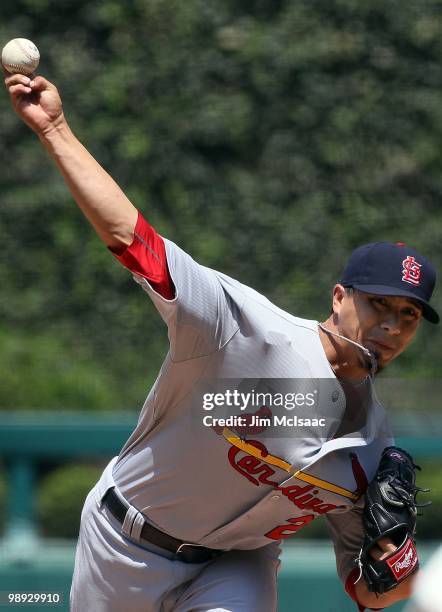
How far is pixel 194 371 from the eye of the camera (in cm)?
264

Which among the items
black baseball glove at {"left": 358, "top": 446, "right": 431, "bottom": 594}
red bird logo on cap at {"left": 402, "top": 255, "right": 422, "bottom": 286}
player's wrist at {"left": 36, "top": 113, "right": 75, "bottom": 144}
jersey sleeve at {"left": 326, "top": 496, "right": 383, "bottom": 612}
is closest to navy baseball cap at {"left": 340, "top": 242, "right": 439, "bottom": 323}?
red bird logo on cap at {"left": 402, "top": 255, "right": 422, "bottom": 286}

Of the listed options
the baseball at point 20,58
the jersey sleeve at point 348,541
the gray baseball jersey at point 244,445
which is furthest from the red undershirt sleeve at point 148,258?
→ the jersey sleeve at point 348,541

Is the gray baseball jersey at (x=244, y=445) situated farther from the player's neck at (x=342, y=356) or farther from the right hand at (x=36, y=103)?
the right hand at (x=36, y=103)

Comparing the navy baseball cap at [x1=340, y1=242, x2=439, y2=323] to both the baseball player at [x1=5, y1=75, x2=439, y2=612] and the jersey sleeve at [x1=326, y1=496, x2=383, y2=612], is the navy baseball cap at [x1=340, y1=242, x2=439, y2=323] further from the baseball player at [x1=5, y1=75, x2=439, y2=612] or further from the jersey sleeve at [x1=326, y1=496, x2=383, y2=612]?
the jersey sleeve at [x1=326, y1=496, x2=383, y2=612]

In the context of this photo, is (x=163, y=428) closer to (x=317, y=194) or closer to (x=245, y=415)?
(x=245, y=415)

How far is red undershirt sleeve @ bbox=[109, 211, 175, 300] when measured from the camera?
7.74ft

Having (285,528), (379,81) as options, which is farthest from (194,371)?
(379,81)

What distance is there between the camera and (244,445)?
9.15ft

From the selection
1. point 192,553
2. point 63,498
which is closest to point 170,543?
point 192,553

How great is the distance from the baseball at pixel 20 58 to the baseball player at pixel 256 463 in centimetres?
44

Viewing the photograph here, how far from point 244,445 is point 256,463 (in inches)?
2.1

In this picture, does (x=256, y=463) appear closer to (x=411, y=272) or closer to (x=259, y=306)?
(x=259, y=306)

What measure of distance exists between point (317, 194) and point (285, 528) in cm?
323

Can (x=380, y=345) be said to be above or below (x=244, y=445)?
above
